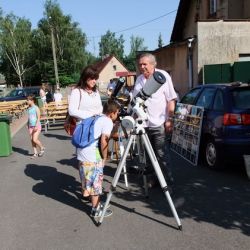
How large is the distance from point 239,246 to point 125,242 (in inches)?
44.0

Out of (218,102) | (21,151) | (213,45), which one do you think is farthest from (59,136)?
(213,45)

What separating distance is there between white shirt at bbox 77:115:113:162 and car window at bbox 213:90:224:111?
2775mm

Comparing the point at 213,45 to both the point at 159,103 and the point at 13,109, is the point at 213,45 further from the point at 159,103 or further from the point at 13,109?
the point at 159,103

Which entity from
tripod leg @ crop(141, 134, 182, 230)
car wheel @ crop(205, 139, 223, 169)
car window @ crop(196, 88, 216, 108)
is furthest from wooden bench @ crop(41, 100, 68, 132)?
tripod leg @ crop(141, 134, 182, 230)

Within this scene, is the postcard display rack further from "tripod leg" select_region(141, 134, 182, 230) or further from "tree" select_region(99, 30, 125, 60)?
"tree" select_region(99, 30, 125, 60)

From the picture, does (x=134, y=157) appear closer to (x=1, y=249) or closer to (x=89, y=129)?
(x=89, y=129)

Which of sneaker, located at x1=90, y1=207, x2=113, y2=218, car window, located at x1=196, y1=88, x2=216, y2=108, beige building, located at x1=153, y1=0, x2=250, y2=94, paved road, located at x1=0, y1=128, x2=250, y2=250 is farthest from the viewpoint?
beige building, located at x1=153, y1=0, x2=250, y2=94

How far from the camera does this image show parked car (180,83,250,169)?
667 centimetres

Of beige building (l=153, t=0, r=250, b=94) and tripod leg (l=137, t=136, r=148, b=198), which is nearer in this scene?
tripod leg (l=137, t=136, r=148, b=198)

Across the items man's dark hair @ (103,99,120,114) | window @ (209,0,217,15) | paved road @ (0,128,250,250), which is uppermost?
window @ (209,0,217,15)

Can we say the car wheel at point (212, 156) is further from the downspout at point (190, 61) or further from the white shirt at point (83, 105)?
the downspout at point (190, 61)

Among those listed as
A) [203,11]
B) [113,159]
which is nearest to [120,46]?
[203,11]

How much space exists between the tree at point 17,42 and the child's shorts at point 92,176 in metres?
60.8

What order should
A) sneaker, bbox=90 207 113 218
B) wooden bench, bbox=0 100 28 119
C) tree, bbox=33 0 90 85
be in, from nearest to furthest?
sneaker, bbox=90 207 113 218 → wooden bench, bbox=0 100 28 119 → tree, bbox=33 0 90 85
